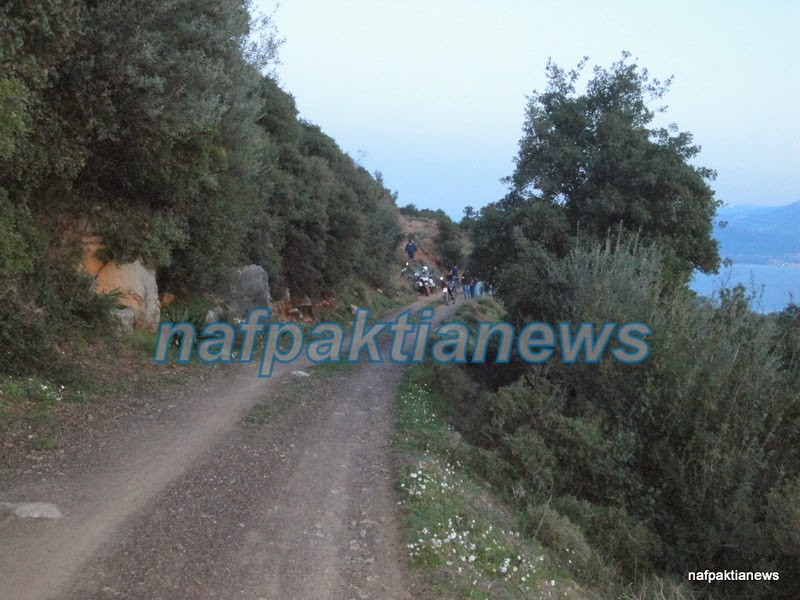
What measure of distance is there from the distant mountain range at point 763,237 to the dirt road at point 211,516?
14.2m

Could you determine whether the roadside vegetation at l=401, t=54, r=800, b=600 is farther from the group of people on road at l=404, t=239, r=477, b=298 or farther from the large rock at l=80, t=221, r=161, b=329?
the group of people on road at l=404, t=239, r=477, b=298

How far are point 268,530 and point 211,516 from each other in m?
0.62

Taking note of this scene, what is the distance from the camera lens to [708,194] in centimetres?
1750

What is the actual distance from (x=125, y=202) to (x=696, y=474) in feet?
38.4

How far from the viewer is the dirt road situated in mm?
5633

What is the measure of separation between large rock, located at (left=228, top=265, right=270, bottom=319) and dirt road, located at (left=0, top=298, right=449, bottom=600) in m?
7.81

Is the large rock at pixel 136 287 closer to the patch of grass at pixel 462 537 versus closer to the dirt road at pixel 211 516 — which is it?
the dirt road at pixel 211 516

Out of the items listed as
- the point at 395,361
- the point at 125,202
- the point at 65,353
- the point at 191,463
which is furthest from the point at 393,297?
the point at 191,463

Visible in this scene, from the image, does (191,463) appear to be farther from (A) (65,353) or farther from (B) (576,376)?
(B) (576,376)

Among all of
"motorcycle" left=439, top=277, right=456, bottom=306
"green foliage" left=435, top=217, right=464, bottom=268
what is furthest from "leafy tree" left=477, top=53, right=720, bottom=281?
"green foliage" left=435, top=217, right=464, bottom=268

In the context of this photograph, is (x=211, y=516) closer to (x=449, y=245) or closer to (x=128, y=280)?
(x=128, y=280)

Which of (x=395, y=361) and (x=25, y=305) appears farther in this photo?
(x=395, y=361)

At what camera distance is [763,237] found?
2611 cm

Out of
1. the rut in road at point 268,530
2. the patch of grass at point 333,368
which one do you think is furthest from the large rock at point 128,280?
the rut in road at point 268,530
